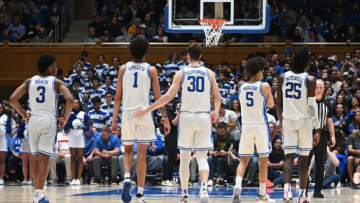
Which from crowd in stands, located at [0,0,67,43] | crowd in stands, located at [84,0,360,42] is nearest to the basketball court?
crowd in stands, located at [84,0,360,42]

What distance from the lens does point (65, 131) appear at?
56.7 ft

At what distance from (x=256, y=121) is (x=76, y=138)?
7620mm

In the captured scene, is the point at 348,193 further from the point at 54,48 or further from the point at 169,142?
the point at 54,48

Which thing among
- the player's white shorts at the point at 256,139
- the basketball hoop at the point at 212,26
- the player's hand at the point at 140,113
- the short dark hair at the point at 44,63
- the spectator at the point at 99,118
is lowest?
the spectator at the point at 99,118

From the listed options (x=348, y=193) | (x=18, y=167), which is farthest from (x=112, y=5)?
(x=348, y=193)

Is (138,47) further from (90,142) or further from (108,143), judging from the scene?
(90,142)

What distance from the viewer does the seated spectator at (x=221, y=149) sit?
1667 centimetres

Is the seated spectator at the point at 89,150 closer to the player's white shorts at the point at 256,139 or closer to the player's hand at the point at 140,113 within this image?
the player's hand at the point at 140,113

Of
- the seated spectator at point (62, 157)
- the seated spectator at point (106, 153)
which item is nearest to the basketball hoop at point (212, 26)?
the seated spectator at point (106, 153)

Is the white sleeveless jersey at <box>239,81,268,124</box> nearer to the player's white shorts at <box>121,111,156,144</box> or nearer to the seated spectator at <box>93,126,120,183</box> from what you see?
the player's white shorts at <box>121,111,156,144</box>

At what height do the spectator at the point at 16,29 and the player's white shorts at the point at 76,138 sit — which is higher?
the spectator at the point at 16,29

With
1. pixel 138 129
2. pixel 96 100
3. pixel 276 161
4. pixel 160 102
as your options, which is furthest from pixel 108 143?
pixel 160 102

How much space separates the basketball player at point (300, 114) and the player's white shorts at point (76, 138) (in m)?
7.89

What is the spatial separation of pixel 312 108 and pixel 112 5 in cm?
1756
